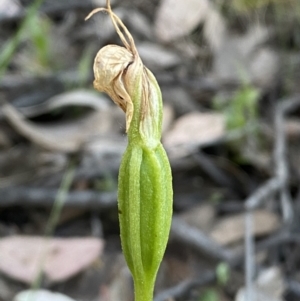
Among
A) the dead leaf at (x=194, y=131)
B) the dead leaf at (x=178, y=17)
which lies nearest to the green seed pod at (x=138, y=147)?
the dead leaf at (x=194, y=131)

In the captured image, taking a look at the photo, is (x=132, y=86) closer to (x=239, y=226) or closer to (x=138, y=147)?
(x=138, y=147)

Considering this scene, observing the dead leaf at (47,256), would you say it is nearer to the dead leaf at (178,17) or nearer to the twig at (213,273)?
the twig at (213,273)

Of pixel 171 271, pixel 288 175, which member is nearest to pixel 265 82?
pixel 288 175

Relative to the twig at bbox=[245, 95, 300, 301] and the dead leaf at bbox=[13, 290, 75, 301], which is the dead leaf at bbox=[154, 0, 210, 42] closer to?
the twig at bbox=[245, 95, 300, 301]

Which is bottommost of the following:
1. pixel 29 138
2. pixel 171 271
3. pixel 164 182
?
pixel 171 271

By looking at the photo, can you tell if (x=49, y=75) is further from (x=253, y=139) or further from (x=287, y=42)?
(x=287, y=42)

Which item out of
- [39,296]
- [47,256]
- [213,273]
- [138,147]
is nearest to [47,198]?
[47,256]
